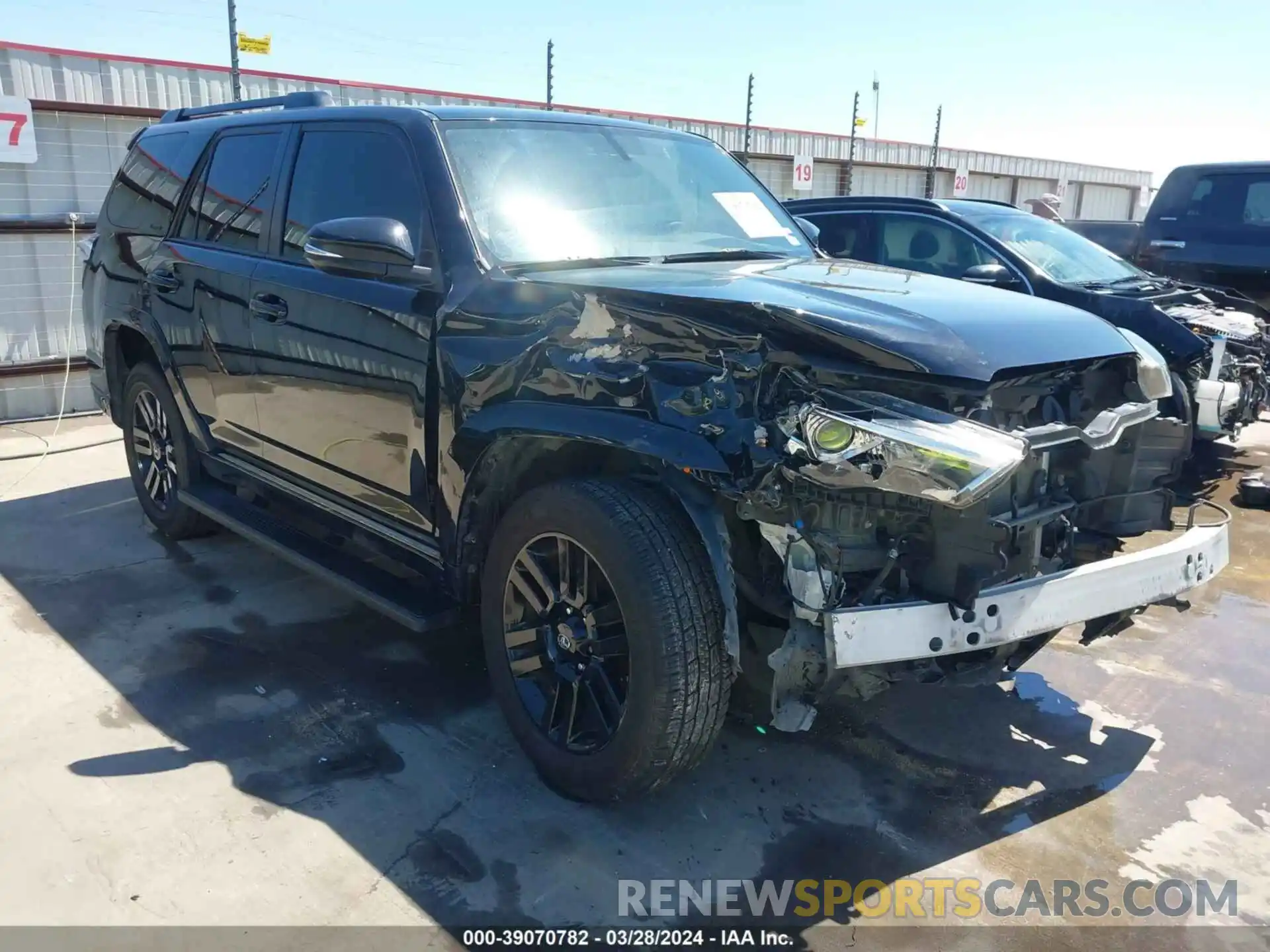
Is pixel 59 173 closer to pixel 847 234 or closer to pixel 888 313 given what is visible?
pixel 847 234

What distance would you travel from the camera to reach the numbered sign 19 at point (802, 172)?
1330 cm

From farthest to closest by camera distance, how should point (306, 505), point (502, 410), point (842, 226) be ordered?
point (842, 226)
point (306, 505)
point (502, 410)

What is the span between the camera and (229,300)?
4.13 metres

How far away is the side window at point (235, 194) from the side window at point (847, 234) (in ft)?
13.9

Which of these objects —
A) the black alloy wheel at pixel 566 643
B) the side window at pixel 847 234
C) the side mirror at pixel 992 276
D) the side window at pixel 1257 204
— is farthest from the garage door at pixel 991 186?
the black alloy wheel at pixel 566 643

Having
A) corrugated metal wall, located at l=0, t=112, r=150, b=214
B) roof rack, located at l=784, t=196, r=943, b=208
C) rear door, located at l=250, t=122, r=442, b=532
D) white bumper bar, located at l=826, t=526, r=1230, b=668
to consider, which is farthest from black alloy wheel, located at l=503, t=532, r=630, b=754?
corrugated metal wall, located at l=0, t=112, r=150, b=214

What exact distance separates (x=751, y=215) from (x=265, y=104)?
7.97 ft

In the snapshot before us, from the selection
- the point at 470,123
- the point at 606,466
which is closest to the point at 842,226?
the point at 470,123

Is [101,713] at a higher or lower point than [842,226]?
lower

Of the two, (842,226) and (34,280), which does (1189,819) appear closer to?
(842,226)

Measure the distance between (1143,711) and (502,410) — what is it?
2.59 meters

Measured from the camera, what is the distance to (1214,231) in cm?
906

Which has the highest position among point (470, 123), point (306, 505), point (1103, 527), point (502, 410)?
point (470, 123)

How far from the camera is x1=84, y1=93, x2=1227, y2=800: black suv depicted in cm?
245
